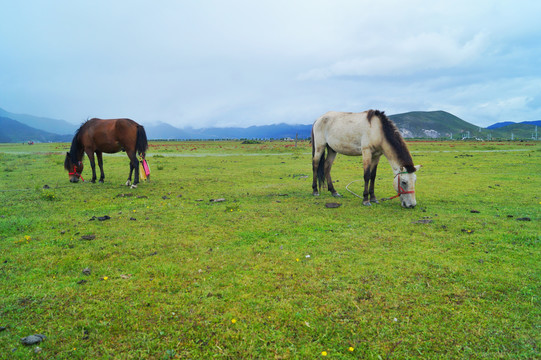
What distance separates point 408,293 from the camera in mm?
3799

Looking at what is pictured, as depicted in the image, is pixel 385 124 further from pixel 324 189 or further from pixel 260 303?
pixel 260 303

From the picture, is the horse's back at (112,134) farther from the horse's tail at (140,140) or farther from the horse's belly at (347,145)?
the horse's belly at (347,145)

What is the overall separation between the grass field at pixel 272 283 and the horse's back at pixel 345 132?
2.46 meters

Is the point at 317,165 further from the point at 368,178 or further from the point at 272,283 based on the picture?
the point at 272,283

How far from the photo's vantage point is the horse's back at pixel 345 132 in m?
8.94

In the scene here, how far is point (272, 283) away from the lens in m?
4.07

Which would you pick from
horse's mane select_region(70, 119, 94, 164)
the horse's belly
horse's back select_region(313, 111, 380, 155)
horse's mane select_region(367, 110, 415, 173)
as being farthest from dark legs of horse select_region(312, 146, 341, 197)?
horse's mane select_region(70, 119, 94, 164)

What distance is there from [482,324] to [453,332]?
408mm

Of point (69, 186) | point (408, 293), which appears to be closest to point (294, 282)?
point (408, 293)

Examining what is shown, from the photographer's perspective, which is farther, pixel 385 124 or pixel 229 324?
pixel 385 124

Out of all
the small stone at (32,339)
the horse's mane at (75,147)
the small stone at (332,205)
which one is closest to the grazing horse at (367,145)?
the small stone at (332,205)

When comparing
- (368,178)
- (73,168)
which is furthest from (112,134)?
(368,178)

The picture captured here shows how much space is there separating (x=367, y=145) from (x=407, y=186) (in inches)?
68.1

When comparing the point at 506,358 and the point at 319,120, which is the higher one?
the point at 319,120
